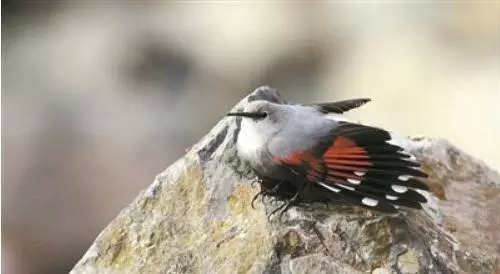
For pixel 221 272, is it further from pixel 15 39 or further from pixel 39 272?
pixel 15 39

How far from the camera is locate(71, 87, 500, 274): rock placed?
80cm

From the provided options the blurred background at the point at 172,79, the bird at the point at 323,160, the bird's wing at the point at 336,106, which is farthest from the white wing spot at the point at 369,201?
the blurred background at the point at 172,79

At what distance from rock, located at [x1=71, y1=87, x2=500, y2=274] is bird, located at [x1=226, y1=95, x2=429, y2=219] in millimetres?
25

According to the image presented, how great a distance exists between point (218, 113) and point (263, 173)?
2.61ft

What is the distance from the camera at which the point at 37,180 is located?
5.17ft

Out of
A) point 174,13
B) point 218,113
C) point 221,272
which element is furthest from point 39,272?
point 221,272

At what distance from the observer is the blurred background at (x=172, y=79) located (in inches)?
61.8

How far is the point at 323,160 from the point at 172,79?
0.91 metres

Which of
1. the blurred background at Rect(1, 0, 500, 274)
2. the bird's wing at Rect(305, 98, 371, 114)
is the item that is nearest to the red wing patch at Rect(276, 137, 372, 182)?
the bird's wing at Rect(305, 98, 371, 114)

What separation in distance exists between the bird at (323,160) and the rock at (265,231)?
1.0 inches

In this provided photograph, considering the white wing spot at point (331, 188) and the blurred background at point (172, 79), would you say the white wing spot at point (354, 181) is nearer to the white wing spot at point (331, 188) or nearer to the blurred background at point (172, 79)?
the white wing spot at point (331, 188)

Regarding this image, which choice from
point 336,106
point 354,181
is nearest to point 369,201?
point 354,181

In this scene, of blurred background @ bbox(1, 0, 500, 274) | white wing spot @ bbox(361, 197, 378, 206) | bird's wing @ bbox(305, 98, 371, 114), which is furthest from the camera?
blurred background @ bbox(1, 0, 500, 274)

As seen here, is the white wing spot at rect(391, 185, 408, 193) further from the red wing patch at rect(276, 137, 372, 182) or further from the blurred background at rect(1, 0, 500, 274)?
the blurred background at rect(1, 0, 500, 274)
